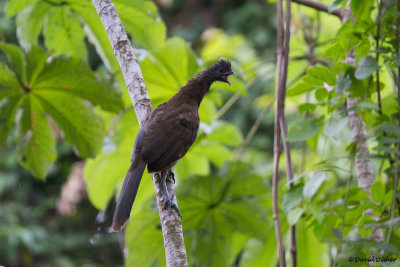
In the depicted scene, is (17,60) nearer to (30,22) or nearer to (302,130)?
(30,22)

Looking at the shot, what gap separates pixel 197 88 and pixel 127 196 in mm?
826

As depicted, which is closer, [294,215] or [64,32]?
[294,215]

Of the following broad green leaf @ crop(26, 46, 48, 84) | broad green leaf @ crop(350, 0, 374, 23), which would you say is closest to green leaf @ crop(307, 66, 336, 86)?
broad green leaf @ crop(350, 0, 374, 23)

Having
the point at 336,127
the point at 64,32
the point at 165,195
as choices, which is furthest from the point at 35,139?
the point at 336,127

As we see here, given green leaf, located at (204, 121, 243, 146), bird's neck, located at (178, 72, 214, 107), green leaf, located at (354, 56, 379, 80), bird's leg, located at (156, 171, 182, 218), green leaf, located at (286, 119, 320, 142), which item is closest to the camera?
green leaf, located at (354, 56, 379, 80)

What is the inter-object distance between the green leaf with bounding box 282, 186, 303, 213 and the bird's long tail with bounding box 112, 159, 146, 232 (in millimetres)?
569

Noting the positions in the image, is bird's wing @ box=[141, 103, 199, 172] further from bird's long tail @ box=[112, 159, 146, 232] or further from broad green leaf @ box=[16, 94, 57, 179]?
broad green leaf @ box=[16, 94, 57, 179]

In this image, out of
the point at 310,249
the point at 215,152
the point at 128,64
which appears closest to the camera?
the point at 128,64

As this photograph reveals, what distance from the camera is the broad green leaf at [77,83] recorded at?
2564 mm

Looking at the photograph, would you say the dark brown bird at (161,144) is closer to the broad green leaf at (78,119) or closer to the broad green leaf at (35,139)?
the broad green leaf at (78,119)

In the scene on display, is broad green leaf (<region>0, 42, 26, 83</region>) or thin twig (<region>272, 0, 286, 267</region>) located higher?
broad green leaf (<region>0, 42, 26, 83</region>)

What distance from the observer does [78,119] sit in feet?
8.56

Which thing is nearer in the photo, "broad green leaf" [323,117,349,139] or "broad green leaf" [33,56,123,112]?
"broad green leaf" [323,117,349,139]

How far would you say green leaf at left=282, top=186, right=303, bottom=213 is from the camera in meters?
1.74
